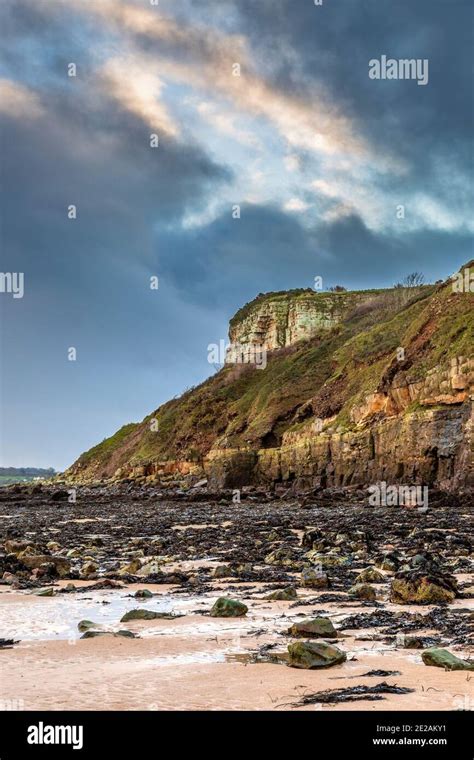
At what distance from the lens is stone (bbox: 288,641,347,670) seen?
14.2 feet

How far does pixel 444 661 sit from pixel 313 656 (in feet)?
2.84

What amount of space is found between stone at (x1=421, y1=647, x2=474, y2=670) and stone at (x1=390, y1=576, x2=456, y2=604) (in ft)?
7.54

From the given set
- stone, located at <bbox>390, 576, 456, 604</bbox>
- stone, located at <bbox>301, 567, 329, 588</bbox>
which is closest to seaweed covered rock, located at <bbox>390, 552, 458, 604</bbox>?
stone, located at <bbox>390, 576, 456, 604</bbox>

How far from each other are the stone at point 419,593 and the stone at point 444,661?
230 cm

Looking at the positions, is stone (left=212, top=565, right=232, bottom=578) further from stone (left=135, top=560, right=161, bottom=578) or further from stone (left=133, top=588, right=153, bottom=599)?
stone (left=133, top=588, right=153, bottom=599)

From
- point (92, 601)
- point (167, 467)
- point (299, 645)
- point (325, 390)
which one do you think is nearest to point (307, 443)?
point (325, 390)

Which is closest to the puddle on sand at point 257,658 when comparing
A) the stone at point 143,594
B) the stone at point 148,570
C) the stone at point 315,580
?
the stone at point 143,594

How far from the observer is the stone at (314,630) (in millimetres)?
5324

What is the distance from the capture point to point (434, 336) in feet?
116

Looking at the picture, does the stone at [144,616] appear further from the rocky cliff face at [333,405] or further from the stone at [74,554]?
the rocky cliff face at [333,405]

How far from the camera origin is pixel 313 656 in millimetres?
4391

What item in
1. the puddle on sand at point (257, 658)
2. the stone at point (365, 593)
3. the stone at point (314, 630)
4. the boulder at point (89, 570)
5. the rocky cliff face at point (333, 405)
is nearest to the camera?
the puddle on sand at point (257, 658)

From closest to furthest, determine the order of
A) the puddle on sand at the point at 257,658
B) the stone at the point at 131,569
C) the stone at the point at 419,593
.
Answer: the puddle on sand at the point at 257,658, the stone at the point at 419,593, the stone at the point at 131,569
